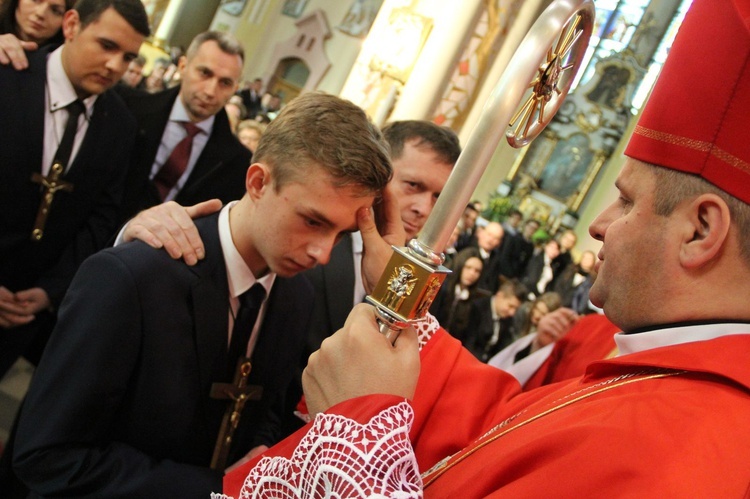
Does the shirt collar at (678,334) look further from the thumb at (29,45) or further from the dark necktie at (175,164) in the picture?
the dark necktie at (175,164)

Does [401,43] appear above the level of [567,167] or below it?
below

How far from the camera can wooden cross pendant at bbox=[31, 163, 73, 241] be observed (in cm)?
273

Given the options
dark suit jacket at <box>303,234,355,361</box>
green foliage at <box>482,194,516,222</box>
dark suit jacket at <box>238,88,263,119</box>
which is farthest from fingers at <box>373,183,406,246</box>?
green foliage at <box>482,194,516,222</box>

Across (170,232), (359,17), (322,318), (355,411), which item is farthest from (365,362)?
(359,17)

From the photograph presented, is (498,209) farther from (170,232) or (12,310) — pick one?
(170,232)

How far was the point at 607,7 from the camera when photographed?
65.1 ft

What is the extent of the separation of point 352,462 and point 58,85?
2.31 m

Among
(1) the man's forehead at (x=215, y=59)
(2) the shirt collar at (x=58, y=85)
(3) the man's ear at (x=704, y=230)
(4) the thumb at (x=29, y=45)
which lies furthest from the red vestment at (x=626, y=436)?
(1) the man's forehead at (x=215, y=59)

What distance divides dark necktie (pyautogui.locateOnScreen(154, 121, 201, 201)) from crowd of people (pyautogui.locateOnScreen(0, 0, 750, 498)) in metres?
0.35

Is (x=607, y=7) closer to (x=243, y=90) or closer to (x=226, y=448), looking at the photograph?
(x=243, y=90)

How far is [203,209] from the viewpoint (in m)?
1.97

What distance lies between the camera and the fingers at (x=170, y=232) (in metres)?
1.77

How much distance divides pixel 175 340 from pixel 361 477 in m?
0.78

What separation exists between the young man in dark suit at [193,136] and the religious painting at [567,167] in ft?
60.3
